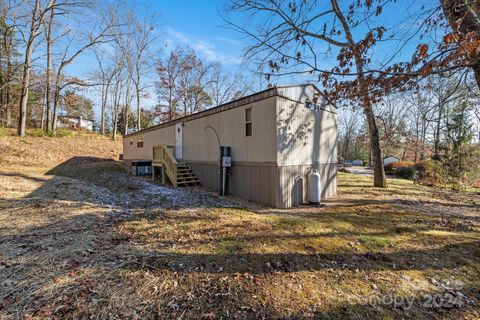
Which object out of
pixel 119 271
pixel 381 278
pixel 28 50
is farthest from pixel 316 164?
pixel 28 50

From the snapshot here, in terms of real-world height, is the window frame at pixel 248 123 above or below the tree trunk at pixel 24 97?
below

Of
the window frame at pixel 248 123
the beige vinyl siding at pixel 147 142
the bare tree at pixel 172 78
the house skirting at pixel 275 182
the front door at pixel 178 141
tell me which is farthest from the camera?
the bare tree at pixel 172 78

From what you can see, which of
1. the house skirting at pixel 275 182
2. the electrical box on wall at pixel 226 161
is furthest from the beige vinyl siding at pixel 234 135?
the house skirting at pixel 275 182

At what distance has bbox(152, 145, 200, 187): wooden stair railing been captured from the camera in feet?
30.7

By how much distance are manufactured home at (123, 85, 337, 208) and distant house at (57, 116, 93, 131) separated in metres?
28.6

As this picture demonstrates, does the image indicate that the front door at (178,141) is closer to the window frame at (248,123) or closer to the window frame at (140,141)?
the window frame at (248,123)

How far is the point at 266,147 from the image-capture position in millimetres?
6711

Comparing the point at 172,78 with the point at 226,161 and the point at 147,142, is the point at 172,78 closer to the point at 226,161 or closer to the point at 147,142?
the point at 147,142

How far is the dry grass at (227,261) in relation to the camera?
240 cm

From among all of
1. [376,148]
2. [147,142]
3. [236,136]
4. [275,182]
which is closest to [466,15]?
[275,182]

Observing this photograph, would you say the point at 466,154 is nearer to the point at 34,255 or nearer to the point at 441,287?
the point at 441,287

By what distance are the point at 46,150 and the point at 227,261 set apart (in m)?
17.2

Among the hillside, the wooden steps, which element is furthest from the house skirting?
the hillside

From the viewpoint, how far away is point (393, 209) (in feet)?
21.6
